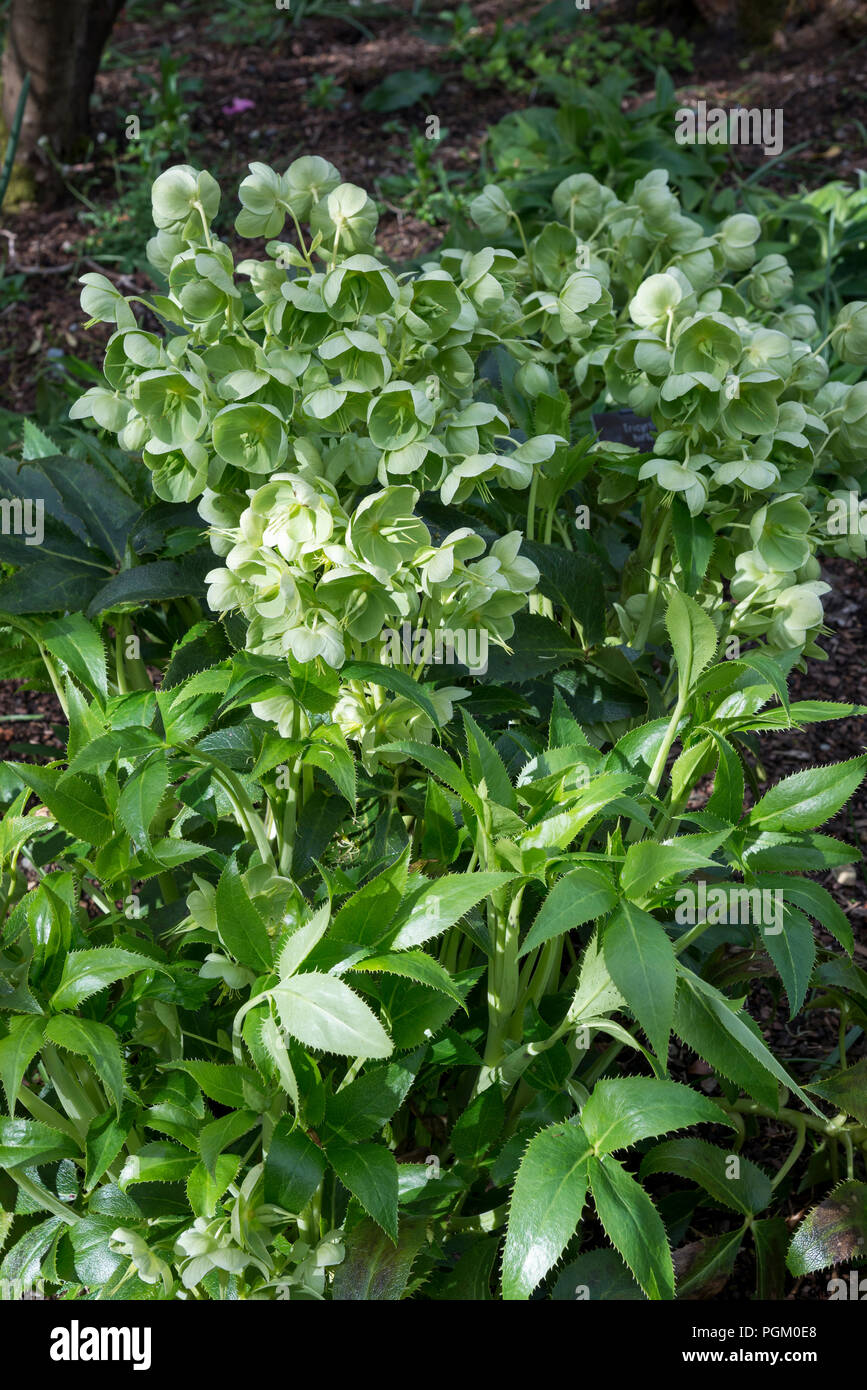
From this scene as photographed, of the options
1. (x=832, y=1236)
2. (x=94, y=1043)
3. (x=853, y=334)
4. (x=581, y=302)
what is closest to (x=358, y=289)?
(x=581, y=302)

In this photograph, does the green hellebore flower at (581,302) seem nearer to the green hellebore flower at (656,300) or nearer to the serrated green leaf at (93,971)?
the green hellebore flower at (656,300)

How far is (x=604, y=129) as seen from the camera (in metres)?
2.96

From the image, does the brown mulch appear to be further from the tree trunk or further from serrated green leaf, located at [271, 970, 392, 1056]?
serrated green leaf, located at [271, 970, 392, 1056]

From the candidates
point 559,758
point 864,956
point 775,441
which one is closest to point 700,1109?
point 559,758

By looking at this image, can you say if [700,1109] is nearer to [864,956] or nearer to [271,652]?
[271,652]

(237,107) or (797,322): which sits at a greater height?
(237,107)

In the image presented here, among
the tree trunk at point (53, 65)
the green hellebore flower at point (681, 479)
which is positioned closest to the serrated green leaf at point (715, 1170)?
the green hellebore flower at point (681, 479)

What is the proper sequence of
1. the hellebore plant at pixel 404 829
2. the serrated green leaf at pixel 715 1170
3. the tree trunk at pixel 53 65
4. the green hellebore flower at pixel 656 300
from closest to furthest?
the hellebore plant at pixel 404 829, the serrated green leaf at pixel 715 1170, the green hellebore flower at pixel 656 300, the tree trunk at pixel 53 65

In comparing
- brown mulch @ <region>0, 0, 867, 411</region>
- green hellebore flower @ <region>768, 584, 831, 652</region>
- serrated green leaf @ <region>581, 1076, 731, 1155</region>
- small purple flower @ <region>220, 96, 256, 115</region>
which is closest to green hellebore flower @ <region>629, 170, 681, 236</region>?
green hellebore flower @ <region>768, 584, 831, 652</region>

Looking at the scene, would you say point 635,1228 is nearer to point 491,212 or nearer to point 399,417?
point 399,417

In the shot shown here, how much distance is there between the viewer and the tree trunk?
3148 mm

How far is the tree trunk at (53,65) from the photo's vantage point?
3.15 m

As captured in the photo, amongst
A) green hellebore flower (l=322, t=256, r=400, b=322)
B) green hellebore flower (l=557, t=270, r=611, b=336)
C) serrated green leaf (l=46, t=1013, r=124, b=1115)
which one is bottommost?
serrated green leaf (l=46, t=1013, r=124, b=1115)

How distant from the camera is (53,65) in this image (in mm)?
3238
